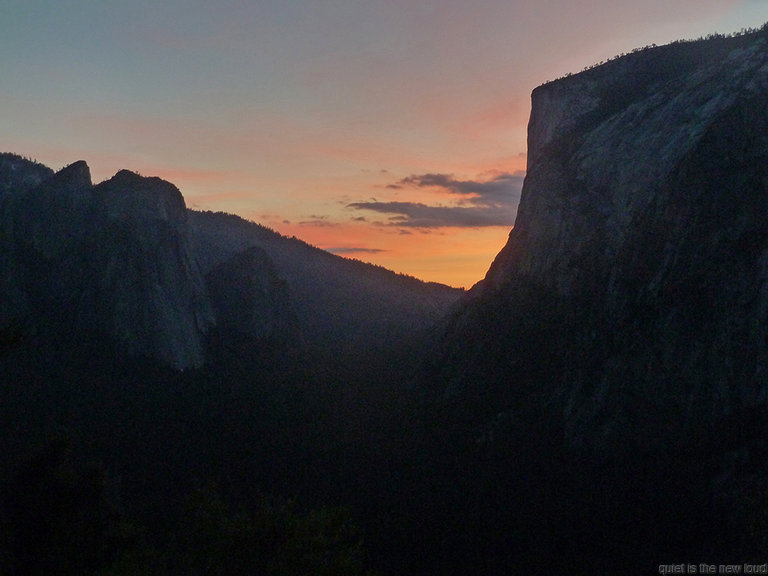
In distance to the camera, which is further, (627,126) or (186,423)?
(186,423)

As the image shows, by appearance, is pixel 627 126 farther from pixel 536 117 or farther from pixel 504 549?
pixel 504 549

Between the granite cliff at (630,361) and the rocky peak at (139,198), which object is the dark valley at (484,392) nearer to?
the granite cliff at (630,361)

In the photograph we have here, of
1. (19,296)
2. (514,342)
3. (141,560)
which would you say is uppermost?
(19,296)

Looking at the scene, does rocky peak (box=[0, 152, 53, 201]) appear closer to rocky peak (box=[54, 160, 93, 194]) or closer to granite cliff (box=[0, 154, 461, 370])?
granite cliff (box=[0, 154, 461, 370])

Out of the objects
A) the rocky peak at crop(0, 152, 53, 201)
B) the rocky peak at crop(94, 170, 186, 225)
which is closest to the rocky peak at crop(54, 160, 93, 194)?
the rocky peak at crop(94, 170, 186, 225)

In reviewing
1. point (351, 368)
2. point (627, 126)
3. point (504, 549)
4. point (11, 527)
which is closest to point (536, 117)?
point (627, 126)

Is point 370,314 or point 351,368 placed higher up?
point 370,314
